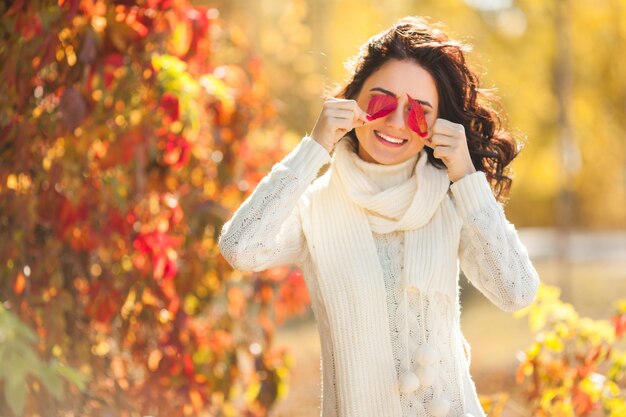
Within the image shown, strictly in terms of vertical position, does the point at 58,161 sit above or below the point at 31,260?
above

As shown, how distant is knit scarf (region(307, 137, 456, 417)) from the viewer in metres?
2.25

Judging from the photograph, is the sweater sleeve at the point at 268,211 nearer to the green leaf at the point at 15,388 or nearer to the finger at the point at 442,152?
the finger at the point at 442,152

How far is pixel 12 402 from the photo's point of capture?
151 cm

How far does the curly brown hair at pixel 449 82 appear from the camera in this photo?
2430mm

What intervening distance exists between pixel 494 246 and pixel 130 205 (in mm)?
1429

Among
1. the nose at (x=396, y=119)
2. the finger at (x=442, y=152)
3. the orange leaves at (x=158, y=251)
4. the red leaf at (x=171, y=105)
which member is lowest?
the orange leaves at (x=158, y=251)

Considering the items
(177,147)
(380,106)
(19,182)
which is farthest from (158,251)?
(380,106)

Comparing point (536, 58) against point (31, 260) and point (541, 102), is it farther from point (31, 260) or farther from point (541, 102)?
point (31, 260)

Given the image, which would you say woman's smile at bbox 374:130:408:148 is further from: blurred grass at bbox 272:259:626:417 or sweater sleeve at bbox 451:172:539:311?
blurred grass at bbox 272:259:626:417

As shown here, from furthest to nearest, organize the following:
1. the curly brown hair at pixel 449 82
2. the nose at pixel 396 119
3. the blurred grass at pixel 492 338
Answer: the blurred grass at pixel 492 338
the curly brown hair at pixel 449 82
the nose at pixel 396 119

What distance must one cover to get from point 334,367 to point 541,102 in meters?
11.7

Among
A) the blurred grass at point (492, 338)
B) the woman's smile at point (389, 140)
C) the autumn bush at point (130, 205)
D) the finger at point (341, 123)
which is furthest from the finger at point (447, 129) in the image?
the blurred grass at point (492, 338)

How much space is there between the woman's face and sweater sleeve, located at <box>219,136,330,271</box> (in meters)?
0.15

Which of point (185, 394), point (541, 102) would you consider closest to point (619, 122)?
point (541, 102)
